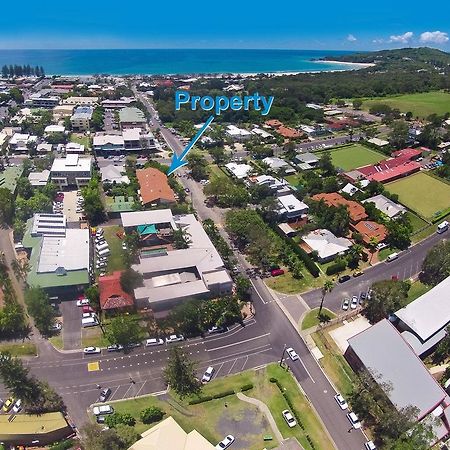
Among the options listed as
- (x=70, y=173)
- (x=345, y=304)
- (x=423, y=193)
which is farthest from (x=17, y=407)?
(x=423, y=193)

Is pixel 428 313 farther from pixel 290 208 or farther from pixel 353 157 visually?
pixel 353 157

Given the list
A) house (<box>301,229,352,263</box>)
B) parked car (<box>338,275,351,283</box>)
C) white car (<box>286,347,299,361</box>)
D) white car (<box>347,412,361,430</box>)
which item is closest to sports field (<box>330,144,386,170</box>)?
house (<box>301,229,352,263</box>)

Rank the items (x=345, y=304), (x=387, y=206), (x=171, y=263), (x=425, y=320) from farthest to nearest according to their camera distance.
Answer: (x=387, y=206), (x=171, y=263), (x=345, y=304), (x=425, y=320)

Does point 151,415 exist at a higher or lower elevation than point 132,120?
lower

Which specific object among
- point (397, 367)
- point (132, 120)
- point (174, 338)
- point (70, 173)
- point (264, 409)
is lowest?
point (264, 409)

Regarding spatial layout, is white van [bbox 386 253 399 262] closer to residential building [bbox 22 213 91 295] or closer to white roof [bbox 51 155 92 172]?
residential building [bbox 22 213 91 295]

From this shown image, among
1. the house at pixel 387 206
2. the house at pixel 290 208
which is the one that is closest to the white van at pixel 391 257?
the house at pixel 387 206

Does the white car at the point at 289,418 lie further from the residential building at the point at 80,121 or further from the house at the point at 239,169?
the residential building at the point at 80,121

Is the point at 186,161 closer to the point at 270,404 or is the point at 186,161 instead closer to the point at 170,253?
the point at 170,253
